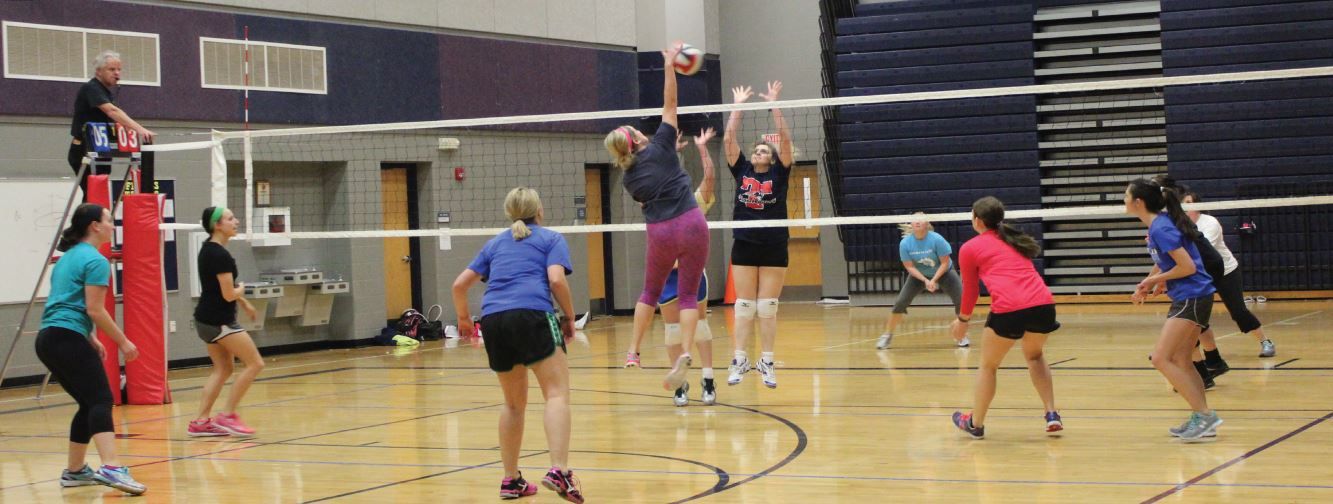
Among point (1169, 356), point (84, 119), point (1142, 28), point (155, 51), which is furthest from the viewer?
point (1142, 28)

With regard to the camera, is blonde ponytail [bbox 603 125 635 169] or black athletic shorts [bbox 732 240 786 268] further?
black athletic shorts [bbox 732 240 786 268]

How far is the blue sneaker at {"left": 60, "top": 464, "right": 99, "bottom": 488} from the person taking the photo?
654 centimetres

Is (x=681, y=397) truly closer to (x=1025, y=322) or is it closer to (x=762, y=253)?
(x=762, y=253)

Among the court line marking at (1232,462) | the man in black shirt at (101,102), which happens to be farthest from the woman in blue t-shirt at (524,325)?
the man in black shirt at (101,102)

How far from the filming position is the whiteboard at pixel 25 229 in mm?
12211

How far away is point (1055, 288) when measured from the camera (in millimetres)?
18594

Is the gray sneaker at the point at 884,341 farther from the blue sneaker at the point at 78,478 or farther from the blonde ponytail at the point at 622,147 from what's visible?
the blue sneaker at the point at 78,478

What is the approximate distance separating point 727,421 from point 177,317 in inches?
323

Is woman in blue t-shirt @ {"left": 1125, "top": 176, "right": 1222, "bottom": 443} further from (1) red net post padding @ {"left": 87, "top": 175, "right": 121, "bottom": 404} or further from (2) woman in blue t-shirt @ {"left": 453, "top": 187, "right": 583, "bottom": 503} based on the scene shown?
(1) red net post padding @ {"left": 87, "top": 175, "right": 121, "bottom": 404}

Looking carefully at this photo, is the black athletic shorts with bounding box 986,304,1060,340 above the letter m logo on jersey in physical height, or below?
below

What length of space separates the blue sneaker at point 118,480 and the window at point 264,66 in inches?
341

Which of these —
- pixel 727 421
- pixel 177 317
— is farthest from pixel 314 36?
pixel 727 421

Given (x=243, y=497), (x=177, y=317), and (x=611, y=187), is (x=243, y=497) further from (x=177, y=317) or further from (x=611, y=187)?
(x=611, y=187)

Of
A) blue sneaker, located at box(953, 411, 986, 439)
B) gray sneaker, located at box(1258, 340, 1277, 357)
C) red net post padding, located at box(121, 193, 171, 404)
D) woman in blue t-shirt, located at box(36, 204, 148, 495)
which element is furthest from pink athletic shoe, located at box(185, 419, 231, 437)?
gray sneaker, located at box(1258, 340, 1277, 357)
